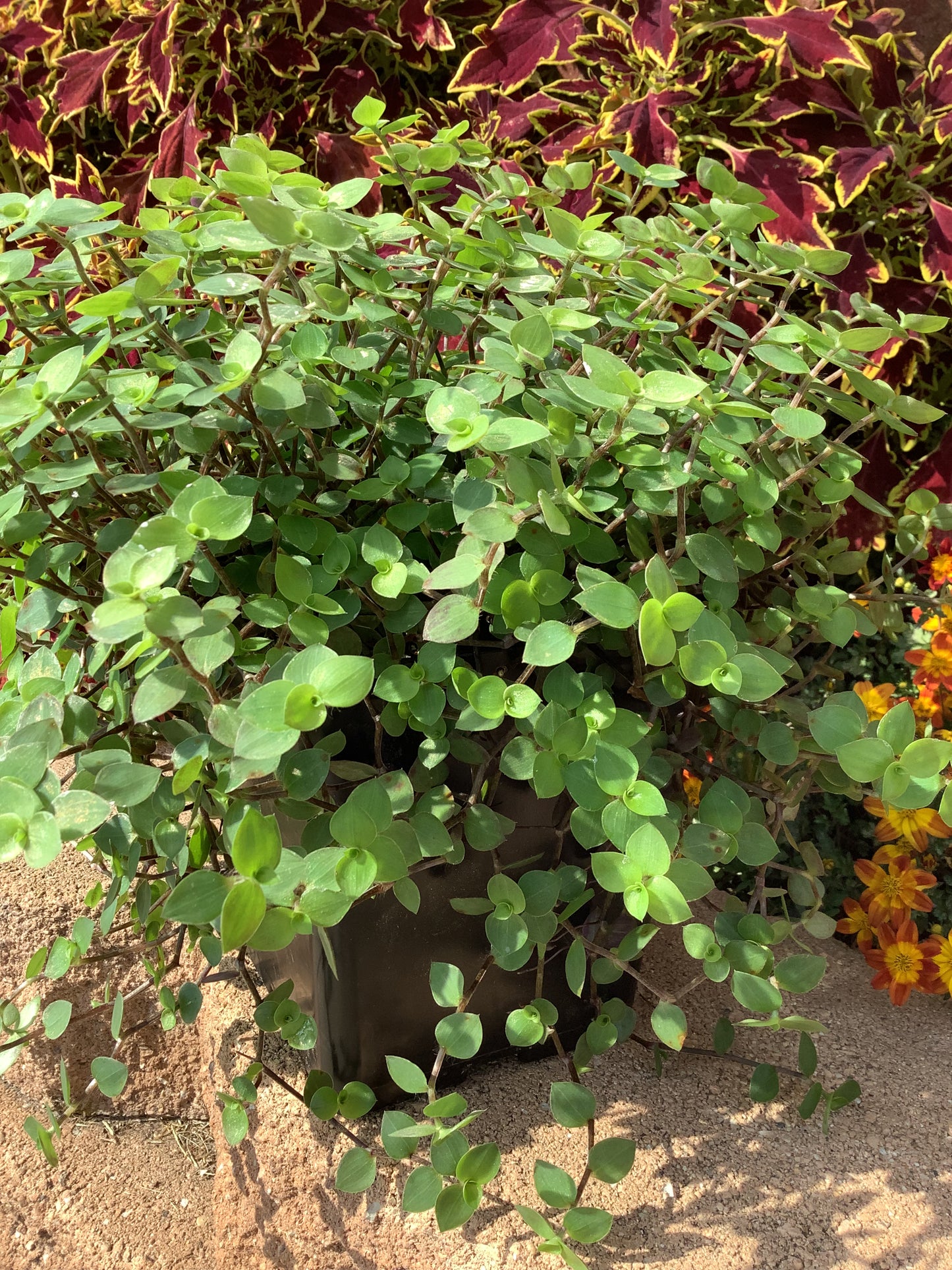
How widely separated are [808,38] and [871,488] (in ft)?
1.97

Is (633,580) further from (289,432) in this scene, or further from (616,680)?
(289,432)

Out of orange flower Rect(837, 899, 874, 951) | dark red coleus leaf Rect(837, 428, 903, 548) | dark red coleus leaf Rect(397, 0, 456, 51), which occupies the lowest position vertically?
orange flower Rect(837, 899, 874, 951)

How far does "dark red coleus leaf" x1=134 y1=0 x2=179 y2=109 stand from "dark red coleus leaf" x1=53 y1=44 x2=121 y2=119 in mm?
123

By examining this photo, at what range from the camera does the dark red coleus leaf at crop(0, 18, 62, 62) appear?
1.84 meters

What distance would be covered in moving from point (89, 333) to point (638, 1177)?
2.64ft

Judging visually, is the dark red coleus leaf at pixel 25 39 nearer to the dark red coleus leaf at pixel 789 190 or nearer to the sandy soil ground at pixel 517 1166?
the dark red coleus leaf at pixel 789 190

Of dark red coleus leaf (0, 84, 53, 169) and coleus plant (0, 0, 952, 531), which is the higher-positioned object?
coleus plant (0, 0, 952, 531)

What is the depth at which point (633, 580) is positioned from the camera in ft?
2.29

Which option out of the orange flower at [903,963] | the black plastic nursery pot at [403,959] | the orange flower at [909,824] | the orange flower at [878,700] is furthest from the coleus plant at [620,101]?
the black plastic nursery pot at [403,959]

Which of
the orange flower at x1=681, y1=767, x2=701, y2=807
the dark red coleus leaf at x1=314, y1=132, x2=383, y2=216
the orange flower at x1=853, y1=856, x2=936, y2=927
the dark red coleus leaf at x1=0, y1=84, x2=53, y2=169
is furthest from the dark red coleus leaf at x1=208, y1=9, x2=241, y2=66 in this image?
the orange flower at x1=853, y1=856, x2=936, y2=927

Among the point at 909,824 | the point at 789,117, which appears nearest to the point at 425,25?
the point at 789,117

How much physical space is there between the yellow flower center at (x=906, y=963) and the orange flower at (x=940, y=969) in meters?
0.02

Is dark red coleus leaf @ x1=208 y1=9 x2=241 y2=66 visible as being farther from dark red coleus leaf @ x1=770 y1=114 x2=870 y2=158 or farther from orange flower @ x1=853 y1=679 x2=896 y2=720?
orange flower @ x1=853 y1=679 x2=896 y2=720

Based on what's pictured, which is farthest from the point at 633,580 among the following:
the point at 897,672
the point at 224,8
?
the point at 224,8
